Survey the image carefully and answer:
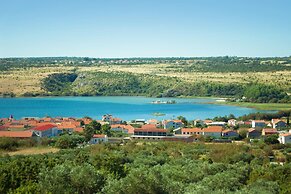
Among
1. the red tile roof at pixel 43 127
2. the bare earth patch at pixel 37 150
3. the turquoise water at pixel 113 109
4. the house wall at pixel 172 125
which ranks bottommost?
the turquoise water at pixel 113 109

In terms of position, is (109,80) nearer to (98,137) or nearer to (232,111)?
(232,111)

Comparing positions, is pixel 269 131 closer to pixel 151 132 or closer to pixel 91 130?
pixel 151 132

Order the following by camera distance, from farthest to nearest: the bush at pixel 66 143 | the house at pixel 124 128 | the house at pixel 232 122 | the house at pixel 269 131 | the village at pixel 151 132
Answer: the house at pixel 232 122 < the house at pixel 124 128 < the house at pixel 269 131 < the village at pixel 151 132 < the bush at pixel 66 143

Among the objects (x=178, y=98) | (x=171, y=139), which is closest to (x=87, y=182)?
(x=171, y=139)

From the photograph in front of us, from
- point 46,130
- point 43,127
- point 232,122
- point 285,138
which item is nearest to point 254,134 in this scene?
point 285,138

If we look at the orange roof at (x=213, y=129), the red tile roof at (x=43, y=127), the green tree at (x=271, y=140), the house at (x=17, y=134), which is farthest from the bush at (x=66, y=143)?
the green tree at (x=271, y=140)

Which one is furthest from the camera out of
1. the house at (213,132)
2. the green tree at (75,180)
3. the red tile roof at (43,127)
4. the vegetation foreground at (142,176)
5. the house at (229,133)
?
the house at (213,132)

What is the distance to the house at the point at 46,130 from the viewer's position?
37625 millimetres

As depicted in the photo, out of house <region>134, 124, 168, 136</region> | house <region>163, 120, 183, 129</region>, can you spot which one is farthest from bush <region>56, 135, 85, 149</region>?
house <region>163, 120, 183, 129</region>

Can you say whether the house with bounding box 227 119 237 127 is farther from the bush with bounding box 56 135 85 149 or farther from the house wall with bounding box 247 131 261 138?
the bush with bounding box 56 135 85 149

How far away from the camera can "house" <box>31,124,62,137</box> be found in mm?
37625

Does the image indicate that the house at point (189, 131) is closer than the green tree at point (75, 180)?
No

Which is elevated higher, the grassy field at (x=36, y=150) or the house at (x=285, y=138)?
the grassy field at (x=36, y=150)

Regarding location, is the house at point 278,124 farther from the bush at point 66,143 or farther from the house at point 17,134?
the house at point 17,134
